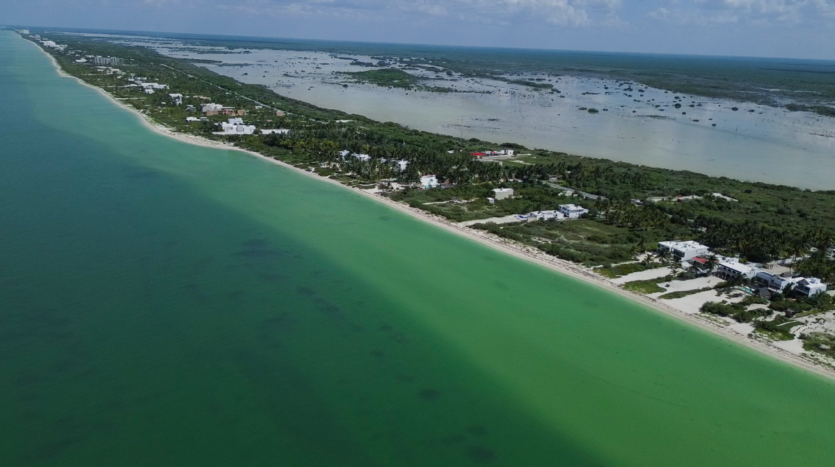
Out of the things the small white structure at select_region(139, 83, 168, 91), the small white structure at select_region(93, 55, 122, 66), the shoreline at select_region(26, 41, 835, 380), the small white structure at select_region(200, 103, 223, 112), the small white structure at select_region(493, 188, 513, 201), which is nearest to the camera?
the shoreline at select_region(26, 41, 835, 380)

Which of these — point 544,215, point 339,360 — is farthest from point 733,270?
point 339,360

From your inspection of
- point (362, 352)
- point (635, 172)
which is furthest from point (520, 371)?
point (635, 172)

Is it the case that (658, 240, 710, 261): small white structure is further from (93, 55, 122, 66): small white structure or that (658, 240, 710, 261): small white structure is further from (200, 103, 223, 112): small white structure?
(93, 55, 122, 66): small white structure

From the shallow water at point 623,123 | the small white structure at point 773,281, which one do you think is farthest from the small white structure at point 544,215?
the shallow water at point 623,123

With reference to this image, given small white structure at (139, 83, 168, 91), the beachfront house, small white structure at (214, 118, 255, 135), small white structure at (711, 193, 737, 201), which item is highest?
small white structure at (139, 83, 168, 91)

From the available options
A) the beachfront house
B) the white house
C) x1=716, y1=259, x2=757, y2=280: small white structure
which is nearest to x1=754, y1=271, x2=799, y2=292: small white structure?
x1=716, y1=259, x2=757, y2=280: small white structure

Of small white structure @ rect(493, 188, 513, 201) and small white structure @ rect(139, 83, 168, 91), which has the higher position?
small white structure @ rect(139, 83, 168, 91)
